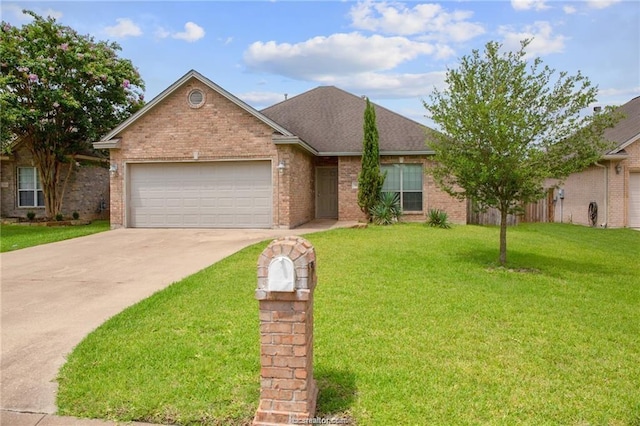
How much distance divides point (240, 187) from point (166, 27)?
5.28m

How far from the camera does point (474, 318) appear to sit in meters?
5.21

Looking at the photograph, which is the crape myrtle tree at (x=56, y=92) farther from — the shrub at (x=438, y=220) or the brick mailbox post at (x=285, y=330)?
the brick mailbox post at (x=285, y=330)

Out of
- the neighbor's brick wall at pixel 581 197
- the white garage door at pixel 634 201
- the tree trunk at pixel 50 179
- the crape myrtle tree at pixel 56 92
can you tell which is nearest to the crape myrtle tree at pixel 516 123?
the neighbor's brick wall at pixel 581 197

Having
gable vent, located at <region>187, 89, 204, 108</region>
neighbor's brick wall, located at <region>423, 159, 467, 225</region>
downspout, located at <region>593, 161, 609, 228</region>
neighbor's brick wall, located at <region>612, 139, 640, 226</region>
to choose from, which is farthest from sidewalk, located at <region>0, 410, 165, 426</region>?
neighbor's brick wall, located at <region>612, 139, 640, 226</region>

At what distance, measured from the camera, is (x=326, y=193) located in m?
18.3

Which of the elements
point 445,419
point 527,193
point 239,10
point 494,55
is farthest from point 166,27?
point 445,419

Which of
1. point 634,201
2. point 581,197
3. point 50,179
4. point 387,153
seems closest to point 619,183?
point 634,201

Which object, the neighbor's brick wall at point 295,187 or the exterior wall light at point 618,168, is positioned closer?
the neighbor's brick wall at point 295,187

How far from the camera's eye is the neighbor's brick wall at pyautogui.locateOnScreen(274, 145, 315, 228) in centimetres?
1395

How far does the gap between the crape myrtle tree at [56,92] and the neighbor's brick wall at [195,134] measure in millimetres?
3379

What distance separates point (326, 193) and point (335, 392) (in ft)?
49.0

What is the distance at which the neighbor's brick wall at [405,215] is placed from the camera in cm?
1627

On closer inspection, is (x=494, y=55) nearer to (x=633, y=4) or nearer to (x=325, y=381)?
(x=633, y=4)

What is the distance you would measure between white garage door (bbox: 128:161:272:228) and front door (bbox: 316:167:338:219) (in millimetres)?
4268
